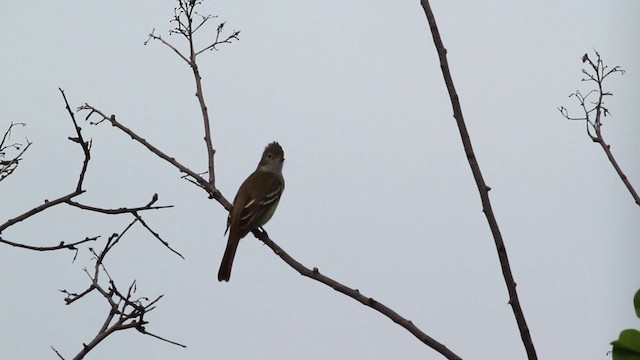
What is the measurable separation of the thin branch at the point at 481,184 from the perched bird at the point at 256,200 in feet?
13.0

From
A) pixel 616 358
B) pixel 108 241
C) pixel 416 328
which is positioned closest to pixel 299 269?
pixel 416 328

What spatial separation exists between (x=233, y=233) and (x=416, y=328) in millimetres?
4681

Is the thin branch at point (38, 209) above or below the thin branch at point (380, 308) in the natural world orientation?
above

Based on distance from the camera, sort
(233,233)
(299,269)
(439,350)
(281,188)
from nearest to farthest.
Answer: (439,350), (299,269), (233,233), (281,188)

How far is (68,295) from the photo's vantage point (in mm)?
→ 3979

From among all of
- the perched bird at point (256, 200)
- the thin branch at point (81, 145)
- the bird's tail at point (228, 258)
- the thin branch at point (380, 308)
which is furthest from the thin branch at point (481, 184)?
the bird's tail at point (228, 258)

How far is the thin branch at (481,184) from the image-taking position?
89.8 inches

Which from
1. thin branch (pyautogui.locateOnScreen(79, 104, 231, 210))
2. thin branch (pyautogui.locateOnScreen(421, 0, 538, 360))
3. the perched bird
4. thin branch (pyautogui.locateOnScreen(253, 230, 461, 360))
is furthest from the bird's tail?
thin branch (pyautogui.locateOnScreen(421, 0, 538, 360))

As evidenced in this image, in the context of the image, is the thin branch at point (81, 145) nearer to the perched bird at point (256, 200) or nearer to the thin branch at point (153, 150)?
the thin branch at point (153, 150)

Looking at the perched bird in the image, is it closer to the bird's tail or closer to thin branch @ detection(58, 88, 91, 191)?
the bird's tail

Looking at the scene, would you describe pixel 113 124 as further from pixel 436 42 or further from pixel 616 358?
pixel 616 358

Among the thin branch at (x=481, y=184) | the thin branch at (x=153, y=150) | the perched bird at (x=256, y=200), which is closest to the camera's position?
the thin branch at (x=481, y=184)

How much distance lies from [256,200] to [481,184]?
198 inches

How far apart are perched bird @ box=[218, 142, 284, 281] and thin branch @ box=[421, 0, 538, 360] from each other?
397 cm
